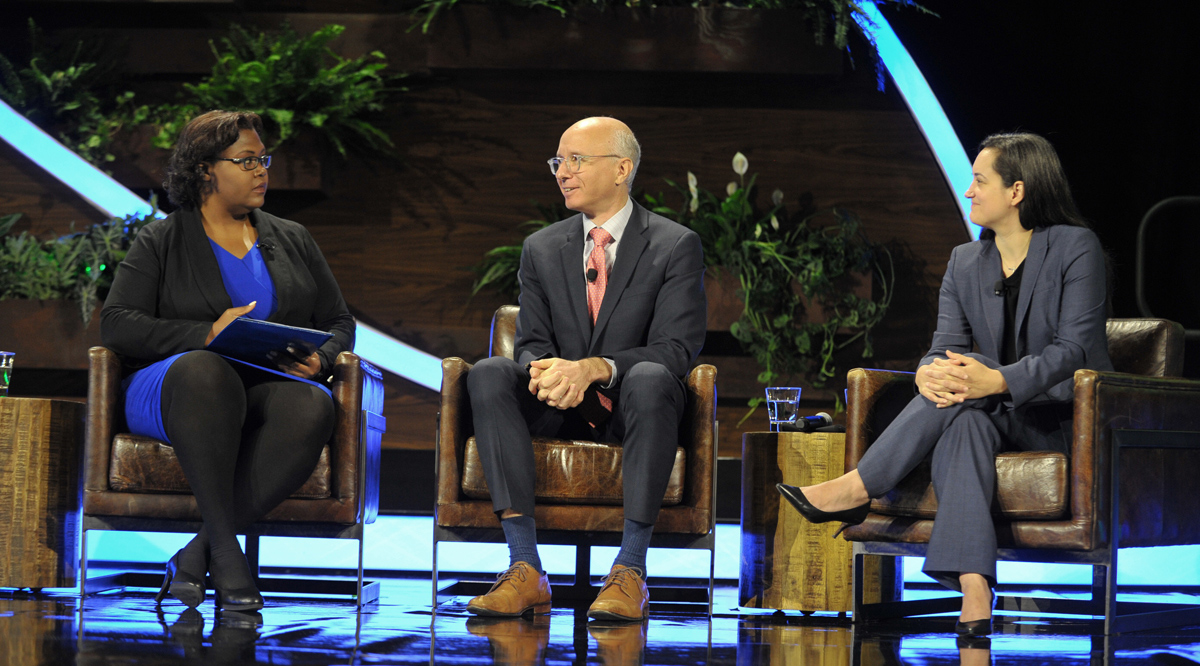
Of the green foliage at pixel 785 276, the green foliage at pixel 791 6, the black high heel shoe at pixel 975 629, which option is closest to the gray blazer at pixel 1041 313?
the black high heel shoe at pixel 975 629

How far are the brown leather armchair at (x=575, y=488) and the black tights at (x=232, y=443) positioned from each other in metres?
0.33

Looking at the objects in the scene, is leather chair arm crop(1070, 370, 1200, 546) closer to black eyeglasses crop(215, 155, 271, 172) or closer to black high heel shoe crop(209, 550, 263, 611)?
black high heel shoe crop(209, 550, 263, 611)

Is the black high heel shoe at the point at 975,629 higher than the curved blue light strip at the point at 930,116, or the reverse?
the curved blue light strip at the point at 930,116

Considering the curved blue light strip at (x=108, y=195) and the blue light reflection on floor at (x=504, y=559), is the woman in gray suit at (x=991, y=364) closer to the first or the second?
the blue light reflection on floor at (x=504, y=559)

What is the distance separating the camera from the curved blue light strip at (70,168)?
4504 millimetres

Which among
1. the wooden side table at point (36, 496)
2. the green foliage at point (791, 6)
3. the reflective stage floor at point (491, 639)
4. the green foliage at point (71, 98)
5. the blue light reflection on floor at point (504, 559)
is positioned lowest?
the blue light reflection on floor at point (504, 559)

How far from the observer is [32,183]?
4.65 m

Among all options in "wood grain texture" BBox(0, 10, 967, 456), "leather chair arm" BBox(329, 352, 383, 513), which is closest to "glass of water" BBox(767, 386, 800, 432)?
"leather chair arm" BBox(329, 352, 383, 513)

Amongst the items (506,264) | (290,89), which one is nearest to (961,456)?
(506,264)

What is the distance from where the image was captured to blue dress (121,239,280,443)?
2740 millimetres

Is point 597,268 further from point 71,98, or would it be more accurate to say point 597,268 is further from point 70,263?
point 71,98

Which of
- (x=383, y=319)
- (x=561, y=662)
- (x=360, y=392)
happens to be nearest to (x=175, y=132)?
(x=383, y=319)

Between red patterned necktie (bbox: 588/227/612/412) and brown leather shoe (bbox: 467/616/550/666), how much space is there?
2.78ft

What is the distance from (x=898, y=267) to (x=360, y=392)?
2.53 m
